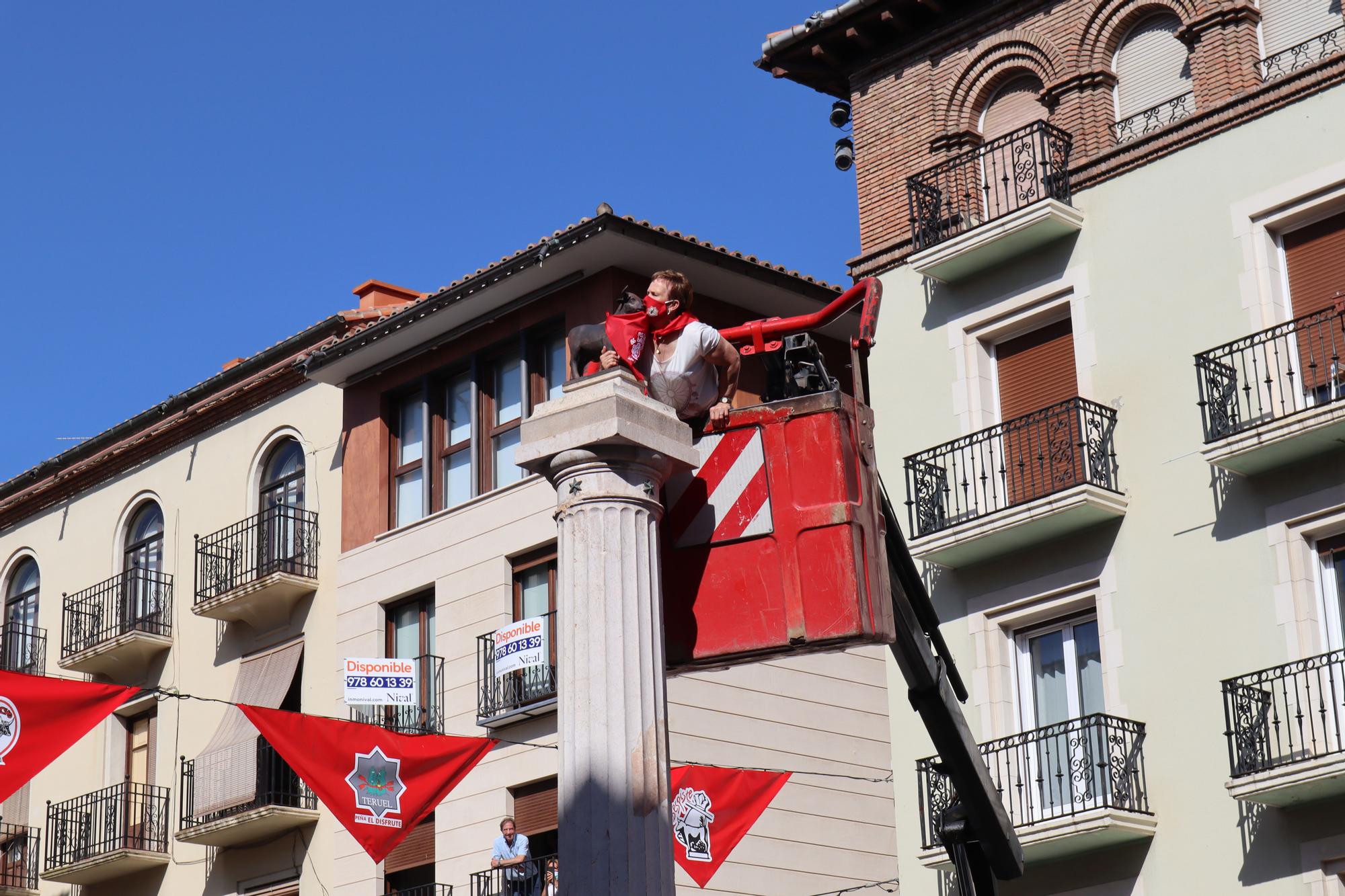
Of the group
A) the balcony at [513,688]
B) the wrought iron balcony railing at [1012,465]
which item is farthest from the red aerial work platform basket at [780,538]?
the balcony at [513,688]

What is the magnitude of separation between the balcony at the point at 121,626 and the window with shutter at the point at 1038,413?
15.5m

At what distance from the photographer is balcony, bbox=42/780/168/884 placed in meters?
32.4

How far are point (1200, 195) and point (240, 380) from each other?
17100 mm

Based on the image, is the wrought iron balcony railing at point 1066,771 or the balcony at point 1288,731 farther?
the wrought iron balcony railing at point 1066,771

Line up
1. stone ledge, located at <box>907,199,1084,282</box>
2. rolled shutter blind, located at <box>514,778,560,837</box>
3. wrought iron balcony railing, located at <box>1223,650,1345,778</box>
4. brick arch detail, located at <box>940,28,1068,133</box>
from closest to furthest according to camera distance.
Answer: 1. wrought iron balcony railing, located at <box>1223,650,1345,778</box>
2. stone ledge, located at <box>907,199,1084,282</box>
3. brick arch detail, located at <box>940,28,1068,133</box>
4. rolled shutter blind, located at <box>514,778,560,837</box>

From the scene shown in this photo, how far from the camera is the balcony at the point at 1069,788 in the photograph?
21.2 m

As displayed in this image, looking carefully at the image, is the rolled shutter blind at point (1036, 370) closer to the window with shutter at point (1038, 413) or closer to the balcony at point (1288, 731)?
the window with shutter at point (1038, 413)

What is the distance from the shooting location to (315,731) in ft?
66.5

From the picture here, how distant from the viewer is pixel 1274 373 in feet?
71.1

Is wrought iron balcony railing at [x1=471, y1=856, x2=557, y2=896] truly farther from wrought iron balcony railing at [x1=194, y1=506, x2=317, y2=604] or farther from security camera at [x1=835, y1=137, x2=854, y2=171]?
security camera at [x1=835, y1=137, x2=854, y2=171]

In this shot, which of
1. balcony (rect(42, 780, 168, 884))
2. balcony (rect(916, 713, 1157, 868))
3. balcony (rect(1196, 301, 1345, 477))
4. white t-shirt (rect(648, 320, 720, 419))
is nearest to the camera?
white t-shirt (rect(648, 320, 720, 419))

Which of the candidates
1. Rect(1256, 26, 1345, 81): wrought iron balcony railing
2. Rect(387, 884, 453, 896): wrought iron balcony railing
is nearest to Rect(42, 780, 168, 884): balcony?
Rect(387, 884, 453, 896): wrought iron balcony railing

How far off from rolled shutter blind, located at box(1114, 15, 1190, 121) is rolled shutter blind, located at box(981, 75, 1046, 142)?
41.5 inches

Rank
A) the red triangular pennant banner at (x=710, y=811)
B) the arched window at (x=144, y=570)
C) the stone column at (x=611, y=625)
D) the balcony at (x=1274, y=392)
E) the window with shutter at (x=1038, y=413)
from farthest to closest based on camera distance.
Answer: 1. the arched window at (x=144, y=570)
2. the window with shutter at (x=1038, y=413)
3. the red triangular pennant banner at (x=710, y=811)
4. the balcony at (x=1274, y=392)
5. the stone column at (x=611, y=625)
